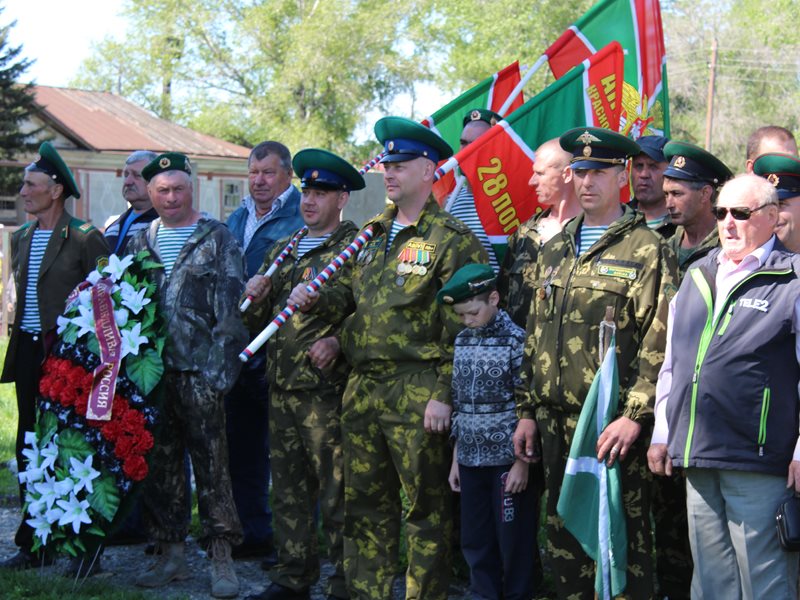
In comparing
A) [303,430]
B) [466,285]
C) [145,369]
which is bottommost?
[303,430]

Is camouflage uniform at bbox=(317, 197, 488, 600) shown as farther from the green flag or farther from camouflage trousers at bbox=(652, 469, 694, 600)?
camouflage trousers at bbox=(652, 469, 694, 600)

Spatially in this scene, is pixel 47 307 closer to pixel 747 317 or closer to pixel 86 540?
pixel 86 540

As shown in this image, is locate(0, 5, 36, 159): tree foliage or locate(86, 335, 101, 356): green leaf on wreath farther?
locate(0, 5, 36, 159): tree foliage

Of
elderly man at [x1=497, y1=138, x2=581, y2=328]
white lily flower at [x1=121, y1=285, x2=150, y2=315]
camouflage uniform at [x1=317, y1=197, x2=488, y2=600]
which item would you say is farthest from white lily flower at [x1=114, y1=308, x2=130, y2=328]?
elderly man at [x1=497, y1=138, x2=581, y2=328]

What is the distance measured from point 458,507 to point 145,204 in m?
2.83

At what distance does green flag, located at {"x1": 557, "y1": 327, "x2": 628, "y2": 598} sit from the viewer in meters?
4.26

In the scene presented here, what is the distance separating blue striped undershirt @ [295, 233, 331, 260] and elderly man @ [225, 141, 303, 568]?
2.57ft

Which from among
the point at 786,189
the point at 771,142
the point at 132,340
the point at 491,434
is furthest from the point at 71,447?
the point at 771,142

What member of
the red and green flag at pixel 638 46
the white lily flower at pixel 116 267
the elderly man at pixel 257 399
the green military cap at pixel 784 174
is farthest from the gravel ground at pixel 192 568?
the red and green flag at pixel 638 46

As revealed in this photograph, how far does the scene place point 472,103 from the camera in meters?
7.32

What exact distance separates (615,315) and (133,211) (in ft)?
12.0

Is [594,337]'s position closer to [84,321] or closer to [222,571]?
[222,571]

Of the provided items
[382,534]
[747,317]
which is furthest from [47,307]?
[747,317]

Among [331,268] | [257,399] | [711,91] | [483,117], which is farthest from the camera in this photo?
[711,91]
